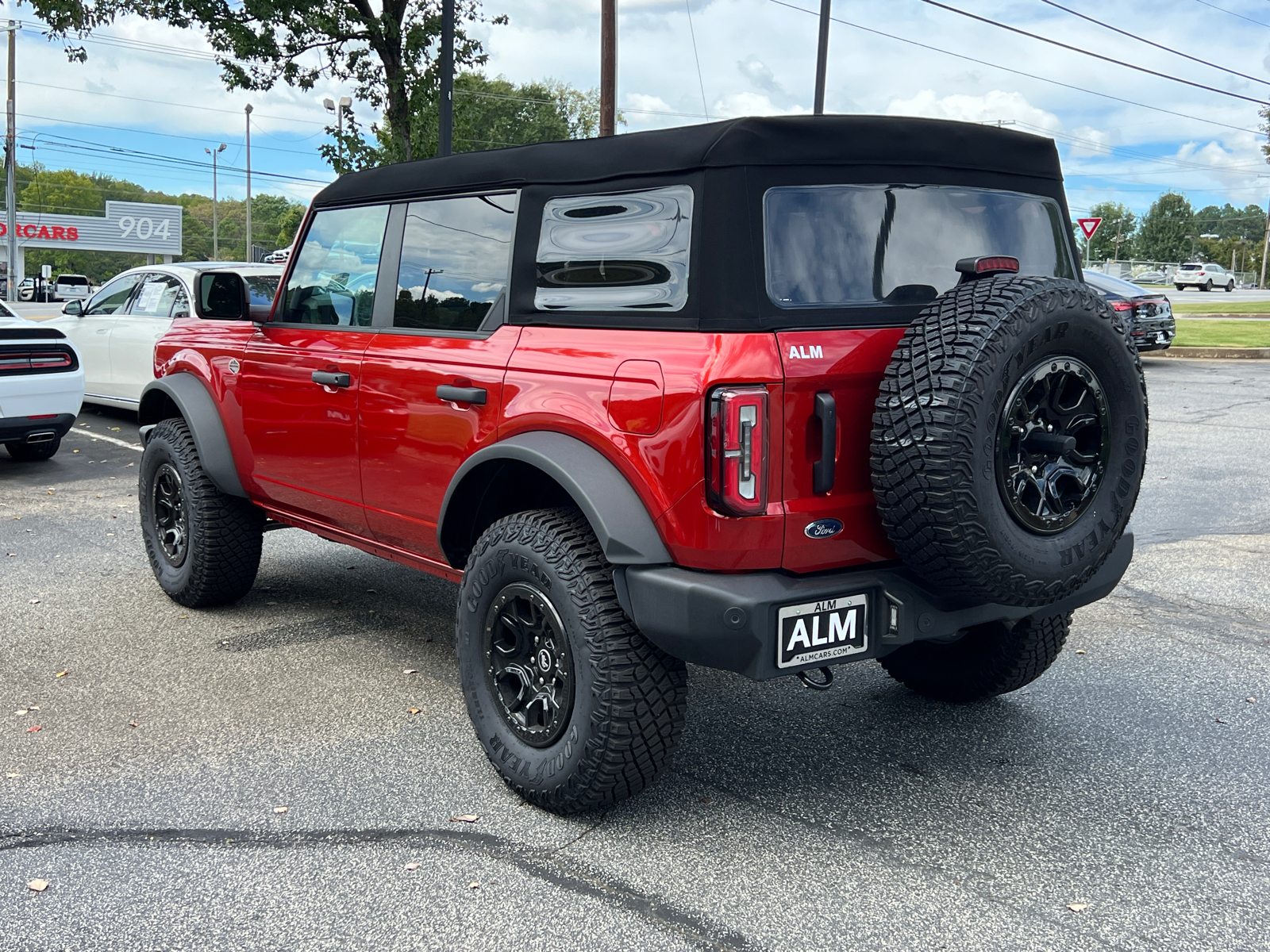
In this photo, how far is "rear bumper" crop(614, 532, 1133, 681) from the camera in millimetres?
2924

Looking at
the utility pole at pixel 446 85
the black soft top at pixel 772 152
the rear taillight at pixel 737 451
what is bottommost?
the rear taillight at pixel 737 451

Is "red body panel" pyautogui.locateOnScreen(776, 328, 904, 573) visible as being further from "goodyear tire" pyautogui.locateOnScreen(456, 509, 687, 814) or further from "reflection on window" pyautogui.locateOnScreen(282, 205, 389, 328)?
"reflection on window" pyautogui.locateOnScreen(282, 205, 389, 328)

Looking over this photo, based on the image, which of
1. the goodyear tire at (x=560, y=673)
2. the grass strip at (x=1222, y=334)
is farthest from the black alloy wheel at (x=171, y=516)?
the grass strip at (x=1222, y=334)

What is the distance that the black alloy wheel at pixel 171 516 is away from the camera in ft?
17.9

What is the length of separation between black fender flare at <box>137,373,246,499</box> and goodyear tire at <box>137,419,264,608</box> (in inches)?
3.8

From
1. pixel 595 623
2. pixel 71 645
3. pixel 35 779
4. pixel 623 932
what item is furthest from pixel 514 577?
pixel 71 645

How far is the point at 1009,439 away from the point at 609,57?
16.0 m

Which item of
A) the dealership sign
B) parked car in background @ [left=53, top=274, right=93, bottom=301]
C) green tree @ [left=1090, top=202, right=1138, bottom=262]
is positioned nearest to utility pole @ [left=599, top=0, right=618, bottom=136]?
parked car in background @ [left=53, top=274, right=93, bottom=301]

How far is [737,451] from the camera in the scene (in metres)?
2.92

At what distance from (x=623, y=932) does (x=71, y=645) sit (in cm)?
327

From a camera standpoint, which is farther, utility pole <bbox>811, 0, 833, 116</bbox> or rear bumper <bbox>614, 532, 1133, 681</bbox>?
utility pole <bbox>811, 0, 833, 116</bbox>

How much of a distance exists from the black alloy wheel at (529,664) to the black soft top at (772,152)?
1.31 meters

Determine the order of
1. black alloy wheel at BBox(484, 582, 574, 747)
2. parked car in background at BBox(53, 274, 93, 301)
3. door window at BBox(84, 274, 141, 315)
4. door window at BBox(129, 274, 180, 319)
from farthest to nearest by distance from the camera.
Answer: parked car in background at BBox(53, 274, 93, 301), door window at BBox(84, 274, 141, 315), door window at BBox(129, 274, 180, 319), black alloy wheel at BBox(484, 582, 574, 747)

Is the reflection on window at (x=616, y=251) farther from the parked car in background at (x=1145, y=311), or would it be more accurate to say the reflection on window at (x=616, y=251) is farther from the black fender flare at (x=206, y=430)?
the parked car in background at (x=1145, y=311)
